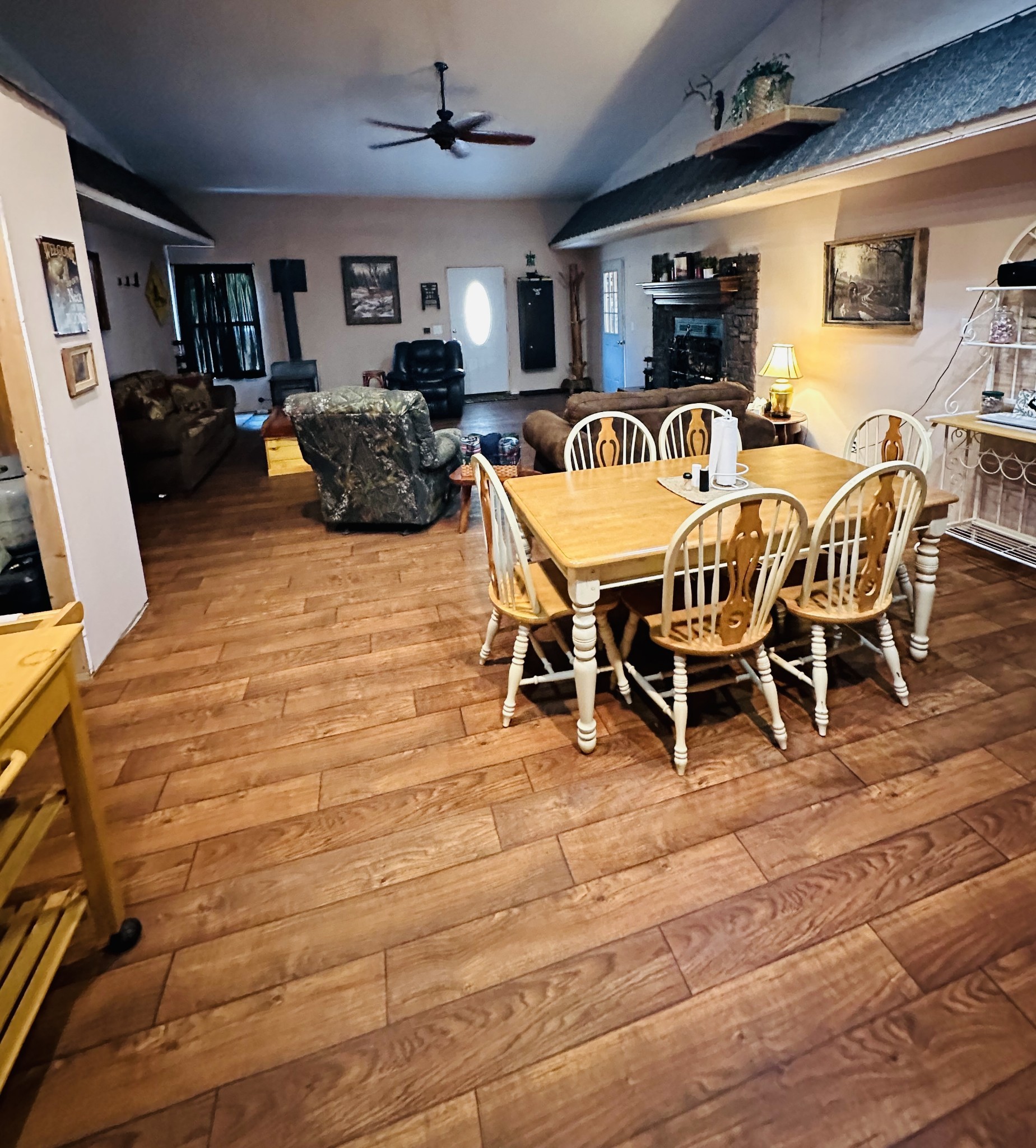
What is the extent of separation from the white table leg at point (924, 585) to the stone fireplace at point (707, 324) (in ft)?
13.4

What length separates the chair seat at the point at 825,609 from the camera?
226 centimetres

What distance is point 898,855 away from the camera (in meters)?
1.87

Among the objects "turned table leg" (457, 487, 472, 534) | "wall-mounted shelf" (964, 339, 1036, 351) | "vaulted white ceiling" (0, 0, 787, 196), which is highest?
"vaulted white ceiling" (0, 0, 787, 196)

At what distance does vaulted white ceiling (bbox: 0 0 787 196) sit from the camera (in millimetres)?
4773

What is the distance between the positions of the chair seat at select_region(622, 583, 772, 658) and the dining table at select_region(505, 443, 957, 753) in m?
0.13

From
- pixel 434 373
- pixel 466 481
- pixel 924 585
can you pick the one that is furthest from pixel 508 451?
pixel 434 373

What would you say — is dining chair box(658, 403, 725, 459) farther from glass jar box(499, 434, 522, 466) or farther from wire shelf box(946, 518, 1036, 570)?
glass jar box(499, 434, 522, 466)

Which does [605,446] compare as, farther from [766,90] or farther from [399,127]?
[399,127]

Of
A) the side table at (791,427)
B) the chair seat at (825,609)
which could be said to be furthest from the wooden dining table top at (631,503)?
the side table at (791,427)

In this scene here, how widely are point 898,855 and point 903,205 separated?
417cm

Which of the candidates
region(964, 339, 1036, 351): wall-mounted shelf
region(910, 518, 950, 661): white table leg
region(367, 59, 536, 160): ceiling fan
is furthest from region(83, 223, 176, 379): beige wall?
region(964, 339, 1036, 351): wall-mounted shelf

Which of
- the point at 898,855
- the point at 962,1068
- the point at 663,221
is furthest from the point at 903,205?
the point at 962,1068

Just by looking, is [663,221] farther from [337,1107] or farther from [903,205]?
[337,1107]

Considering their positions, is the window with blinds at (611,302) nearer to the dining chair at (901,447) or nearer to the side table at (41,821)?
the dining chair at (901,447)
